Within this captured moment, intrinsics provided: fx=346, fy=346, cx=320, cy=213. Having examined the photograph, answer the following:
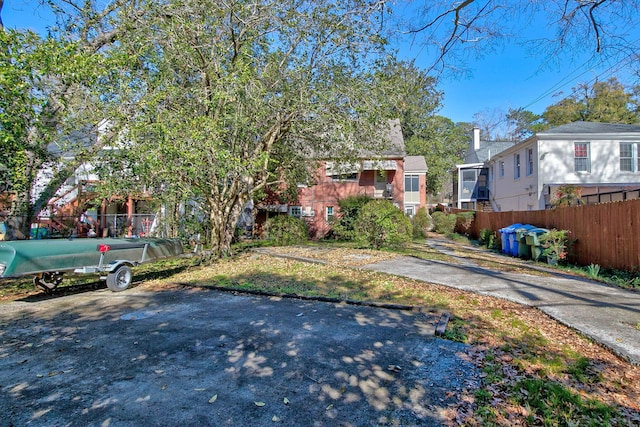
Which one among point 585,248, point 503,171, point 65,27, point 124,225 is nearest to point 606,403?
point 585,248

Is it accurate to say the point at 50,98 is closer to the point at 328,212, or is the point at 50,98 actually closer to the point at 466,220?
the point at 328,212

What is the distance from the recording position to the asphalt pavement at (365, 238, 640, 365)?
4.39 m

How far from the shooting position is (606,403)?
2900 millimetres

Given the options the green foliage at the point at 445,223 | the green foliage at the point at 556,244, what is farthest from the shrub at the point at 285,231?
the green foliage at the point at 445,223

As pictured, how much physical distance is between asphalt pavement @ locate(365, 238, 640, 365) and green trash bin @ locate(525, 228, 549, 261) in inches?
84.7

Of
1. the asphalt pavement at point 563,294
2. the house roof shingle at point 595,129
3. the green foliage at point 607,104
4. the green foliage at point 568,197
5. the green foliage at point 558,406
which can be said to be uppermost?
the green foliage at point 607,104

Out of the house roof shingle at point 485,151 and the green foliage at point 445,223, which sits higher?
the house roof shingle at point 485,151

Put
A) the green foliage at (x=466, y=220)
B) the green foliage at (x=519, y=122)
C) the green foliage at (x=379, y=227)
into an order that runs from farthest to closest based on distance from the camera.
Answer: the green foliage at (x=519, y=122) < the green foliage at (x=466, y=220) < the green foliage at (x=379, y=227)

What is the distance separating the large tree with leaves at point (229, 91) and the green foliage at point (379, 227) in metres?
3.08

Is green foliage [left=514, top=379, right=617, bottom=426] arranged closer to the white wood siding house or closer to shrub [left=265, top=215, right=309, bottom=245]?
shrub [left=265, top=215, right=309, bottom=245]

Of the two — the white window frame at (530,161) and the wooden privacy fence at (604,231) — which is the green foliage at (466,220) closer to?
the white window frame at (530,161)

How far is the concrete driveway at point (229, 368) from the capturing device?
2.77 m

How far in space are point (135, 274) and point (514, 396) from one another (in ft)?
31.2

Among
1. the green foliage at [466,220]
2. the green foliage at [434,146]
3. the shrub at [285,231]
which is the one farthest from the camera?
the green foliage at [434,146]
